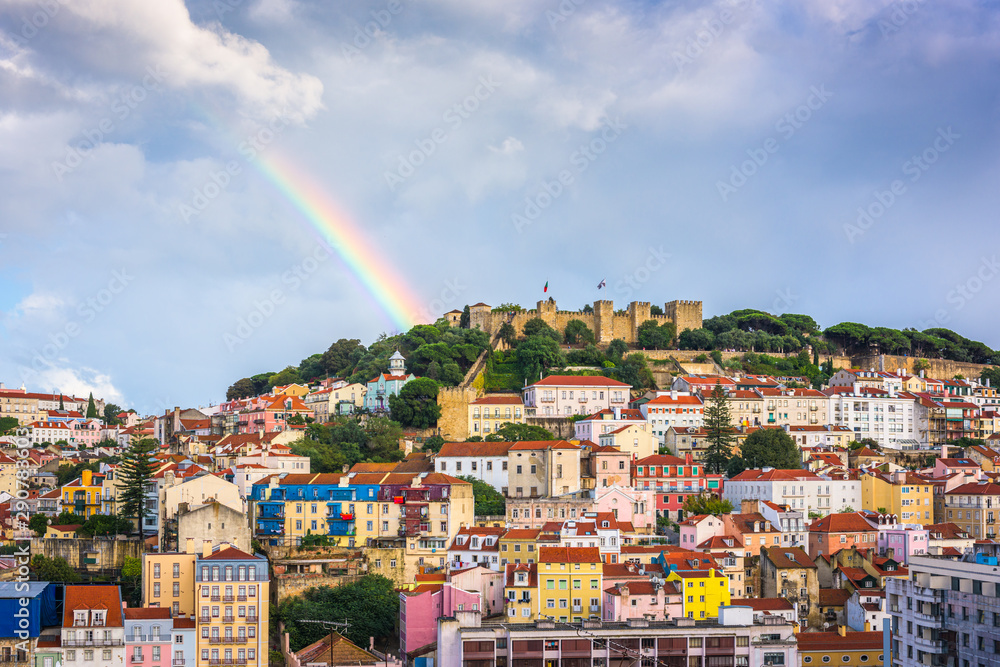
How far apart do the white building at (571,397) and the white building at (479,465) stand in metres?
13.9

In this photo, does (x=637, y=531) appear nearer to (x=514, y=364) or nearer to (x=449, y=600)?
(x=449, y=600)

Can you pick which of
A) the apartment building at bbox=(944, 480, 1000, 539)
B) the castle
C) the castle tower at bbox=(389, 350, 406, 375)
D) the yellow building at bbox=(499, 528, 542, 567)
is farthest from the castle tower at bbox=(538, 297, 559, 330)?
the yellow building at bbox=(499, 528, 542, 567)

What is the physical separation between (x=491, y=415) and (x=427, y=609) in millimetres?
29374

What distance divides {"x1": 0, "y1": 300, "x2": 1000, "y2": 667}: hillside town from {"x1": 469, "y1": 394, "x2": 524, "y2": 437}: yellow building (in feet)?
0.50

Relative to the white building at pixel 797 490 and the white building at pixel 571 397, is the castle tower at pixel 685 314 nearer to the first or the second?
the white building at pixel 571 397

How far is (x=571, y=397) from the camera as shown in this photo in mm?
76938

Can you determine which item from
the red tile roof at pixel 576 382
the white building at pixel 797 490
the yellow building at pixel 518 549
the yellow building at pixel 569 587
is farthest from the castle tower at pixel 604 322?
the yellow building at pixel 569 587

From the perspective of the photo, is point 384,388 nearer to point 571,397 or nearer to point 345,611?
point 571,397

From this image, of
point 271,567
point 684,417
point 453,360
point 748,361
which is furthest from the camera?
point 748,361

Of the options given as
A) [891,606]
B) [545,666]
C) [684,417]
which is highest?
[684,417]

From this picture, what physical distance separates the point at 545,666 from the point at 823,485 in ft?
81.2

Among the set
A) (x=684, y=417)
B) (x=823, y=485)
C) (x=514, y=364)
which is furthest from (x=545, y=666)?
(x=514, y=364)

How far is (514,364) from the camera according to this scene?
85.1 meters

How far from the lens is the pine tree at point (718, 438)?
217 ft
